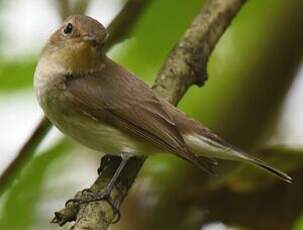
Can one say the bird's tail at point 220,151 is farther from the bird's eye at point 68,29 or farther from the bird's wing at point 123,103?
the bird's eye at point 68,29

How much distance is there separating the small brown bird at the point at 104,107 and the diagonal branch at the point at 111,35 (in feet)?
0.50

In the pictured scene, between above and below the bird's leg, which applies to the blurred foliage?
above

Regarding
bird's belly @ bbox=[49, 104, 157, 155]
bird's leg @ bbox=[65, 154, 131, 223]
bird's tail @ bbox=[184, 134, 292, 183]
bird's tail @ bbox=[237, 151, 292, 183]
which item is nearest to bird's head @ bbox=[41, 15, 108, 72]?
bird's belly @ bbox=[49, 104, 157, 155]

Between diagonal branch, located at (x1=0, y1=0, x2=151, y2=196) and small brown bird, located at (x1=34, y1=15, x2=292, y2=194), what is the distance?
0.50 feet

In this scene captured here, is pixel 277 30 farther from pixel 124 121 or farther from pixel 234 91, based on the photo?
pixel 124 121

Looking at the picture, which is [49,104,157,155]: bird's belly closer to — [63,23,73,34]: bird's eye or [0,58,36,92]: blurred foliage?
[0,58,36,92]: blurred foliage

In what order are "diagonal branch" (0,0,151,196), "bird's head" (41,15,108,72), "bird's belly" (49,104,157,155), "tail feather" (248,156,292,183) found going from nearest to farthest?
"diagonal branch" (0,0,151,196) < "tail feather" (248,156,292,183) < "bird's head" (41,15,108,72) < "bird's belly" (49,104,157,155)

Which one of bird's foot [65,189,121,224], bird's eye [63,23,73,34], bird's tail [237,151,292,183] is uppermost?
bird's tail [237,151,292,183]

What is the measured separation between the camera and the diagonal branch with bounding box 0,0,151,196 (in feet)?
9.39

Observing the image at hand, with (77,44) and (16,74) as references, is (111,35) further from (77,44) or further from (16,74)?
(16,74)

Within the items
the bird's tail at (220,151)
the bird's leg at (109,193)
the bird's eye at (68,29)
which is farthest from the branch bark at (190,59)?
the bird's eye at (68,29)

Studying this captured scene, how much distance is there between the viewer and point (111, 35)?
317 centimetres

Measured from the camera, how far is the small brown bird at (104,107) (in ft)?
11.1

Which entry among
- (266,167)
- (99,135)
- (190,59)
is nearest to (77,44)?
(99,135)
